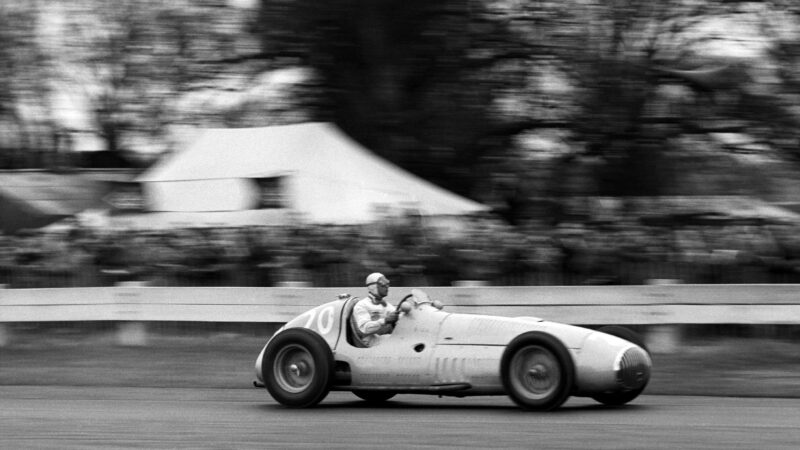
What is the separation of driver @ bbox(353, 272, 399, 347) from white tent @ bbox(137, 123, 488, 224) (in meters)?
8.81

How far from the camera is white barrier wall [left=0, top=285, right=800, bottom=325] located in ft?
45.8

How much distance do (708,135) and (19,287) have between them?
34.6 feet

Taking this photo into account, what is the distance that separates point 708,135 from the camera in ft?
68.3

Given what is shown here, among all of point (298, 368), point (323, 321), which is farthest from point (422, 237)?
point (298, 368)

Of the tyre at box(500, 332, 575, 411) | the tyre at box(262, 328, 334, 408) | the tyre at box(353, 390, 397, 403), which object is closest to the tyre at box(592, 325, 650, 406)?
the tyre at box(500, 332, 575, 411)

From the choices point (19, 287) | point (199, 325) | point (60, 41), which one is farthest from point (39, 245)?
point (60, 41)

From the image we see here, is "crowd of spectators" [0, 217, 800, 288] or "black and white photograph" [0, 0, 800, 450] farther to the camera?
"crowd of spectators" [0, 217, 800, 288]

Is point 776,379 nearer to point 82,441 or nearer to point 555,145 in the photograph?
point 82,441

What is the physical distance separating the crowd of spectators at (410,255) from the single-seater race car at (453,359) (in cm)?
460

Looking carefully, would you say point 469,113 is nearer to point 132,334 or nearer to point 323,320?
point 132,334

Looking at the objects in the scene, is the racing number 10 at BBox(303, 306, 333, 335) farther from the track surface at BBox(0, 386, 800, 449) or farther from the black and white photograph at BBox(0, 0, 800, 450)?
the track surface at BBox(0, 386, 800, 449)

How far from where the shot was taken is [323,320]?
435 inches

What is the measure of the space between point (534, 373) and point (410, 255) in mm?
6571

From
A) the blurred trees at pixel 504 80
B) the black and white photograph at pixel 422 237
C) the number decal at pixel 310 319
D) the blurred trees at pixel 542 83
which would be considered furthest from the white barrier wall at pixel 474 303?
the blurred trees at pixel 542 83
